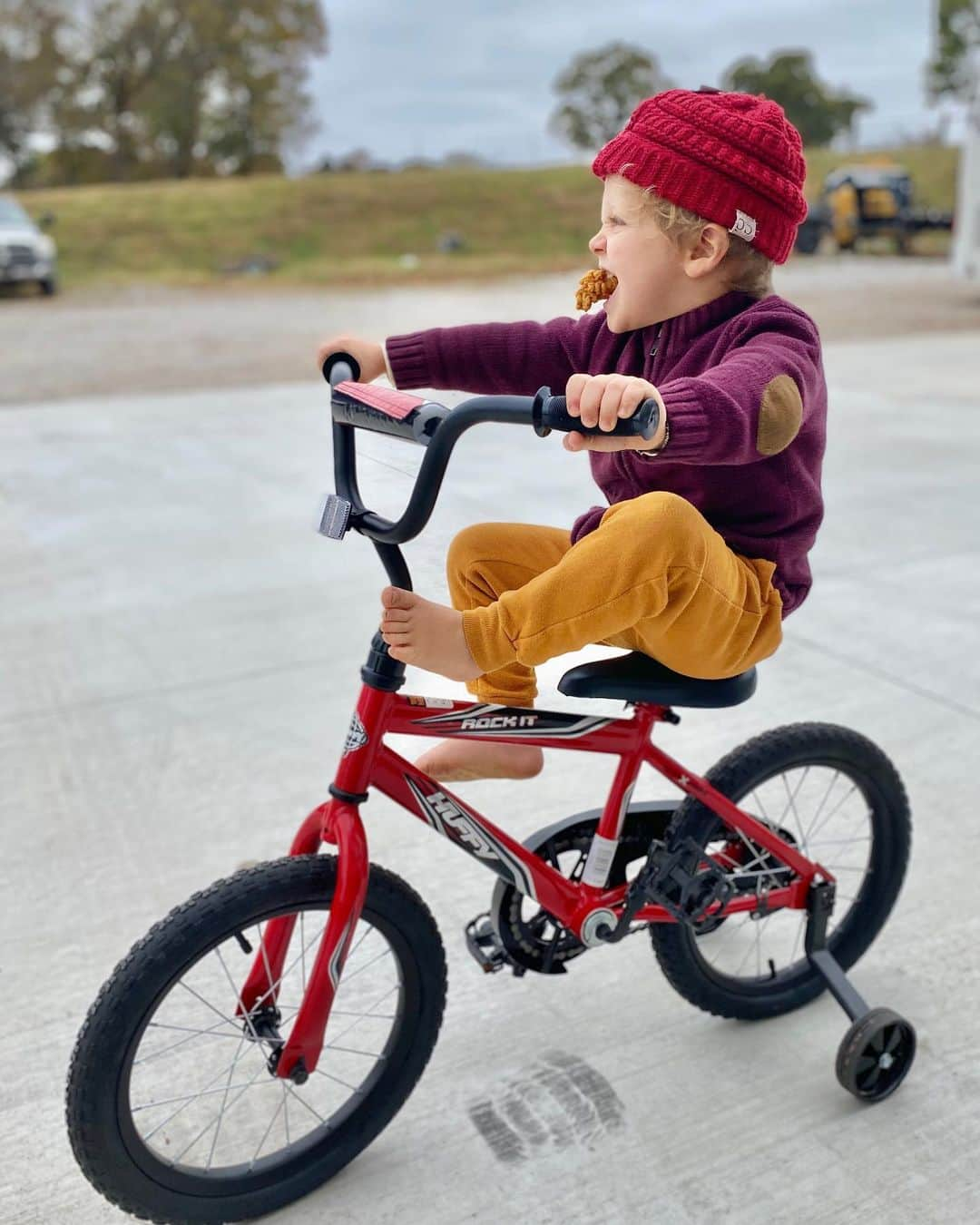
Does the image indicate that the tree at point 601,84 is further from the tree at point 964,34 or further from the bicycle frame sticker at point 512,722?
the bicycle frame sticker at point 512,722

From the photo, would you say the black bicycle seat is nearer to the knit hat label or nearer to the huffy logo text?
the huffy logo text

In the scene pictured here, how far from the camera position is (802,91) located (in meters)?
61.7

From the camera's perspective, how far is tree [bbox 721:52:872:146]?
2381 inches

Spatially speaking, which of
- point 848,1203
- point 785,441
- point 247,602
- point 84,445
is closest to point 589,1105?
point 848,1203

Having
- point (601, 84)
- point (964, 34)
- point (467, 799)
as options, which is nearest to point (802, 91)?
point (601, 84)

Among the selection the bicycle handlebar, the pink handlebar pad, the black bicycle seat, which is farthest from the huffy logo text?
the pink handlebar pad

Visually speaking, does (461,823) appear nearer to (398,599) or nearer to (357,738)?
(357,738)

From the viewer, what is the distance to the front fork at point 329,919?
5.48 ft

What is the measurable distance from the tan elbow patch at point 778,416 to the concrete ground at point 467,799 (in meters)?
0.42

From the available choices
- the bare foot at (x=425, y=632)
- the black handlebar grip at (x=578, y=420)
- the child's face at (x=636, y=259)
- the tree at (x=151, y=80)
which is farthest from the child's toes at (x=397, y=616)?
the tree at (x=151, y=80)

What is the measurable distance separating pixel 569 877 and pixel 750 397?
87 cm

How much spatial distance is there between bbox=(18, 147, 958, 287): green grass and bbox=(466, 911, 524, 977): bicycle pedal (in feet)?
58.7

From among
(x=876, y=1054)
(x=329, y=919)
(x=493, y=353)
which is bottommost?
(x=876, y=1054)

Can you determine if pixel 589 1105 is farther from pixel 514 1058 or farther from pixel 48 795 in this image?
pixel 48 795
